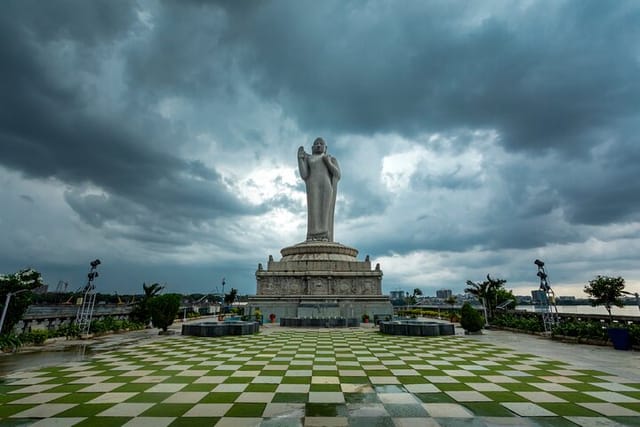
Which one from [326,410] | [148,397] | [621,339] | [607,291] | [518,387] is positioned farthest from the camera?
[607,291]

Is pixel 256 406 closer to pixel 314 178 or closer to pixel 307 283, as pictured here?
pixel 307 283

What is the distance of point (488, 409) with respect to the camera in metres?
5.69

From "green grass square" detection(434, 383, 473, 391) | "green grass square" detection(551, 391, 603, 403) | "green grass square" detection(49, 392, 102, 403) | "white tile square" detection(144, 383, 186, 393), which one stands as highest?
"green grass square" detection(551, 391, 603, 403)

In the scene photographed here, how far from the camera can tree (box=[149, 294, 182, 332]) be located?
19188 mm

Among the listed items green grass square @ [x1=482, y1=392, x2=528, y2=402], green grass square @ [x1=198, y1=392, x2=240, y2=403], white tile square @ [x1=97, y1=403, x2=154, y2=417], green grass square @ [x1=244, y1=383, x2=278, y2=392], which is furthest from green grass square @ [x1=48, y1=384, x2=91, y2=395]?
green grass square @ [x1=482, y1=392, x2=528, y2=402]

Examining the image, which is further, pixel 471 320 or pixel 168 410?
pixel 471 320

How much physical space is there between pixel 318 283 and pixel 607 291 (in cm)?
2432

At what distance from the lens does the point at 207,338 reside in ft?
54.2

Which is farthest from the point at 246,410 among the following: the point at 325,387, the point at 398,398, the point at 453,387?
the point at 453,387

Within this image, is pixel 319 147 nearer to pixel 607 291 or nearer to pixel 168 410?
pixel 607 291

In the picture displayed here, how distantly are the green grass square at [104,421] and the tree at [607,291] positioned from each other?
1993 centimetres

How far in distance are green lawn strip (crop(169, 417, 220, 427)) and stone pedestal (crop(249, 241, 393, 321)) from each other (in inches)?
1059

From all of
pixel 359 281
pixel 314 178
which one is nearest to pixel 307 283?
pixel 359 281

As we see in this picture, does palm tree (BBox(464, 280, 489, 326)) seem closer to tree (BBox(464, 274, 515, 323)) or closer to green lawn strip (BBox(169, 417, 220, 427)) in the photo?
tree (BBox(464, 274, 515, 323))
